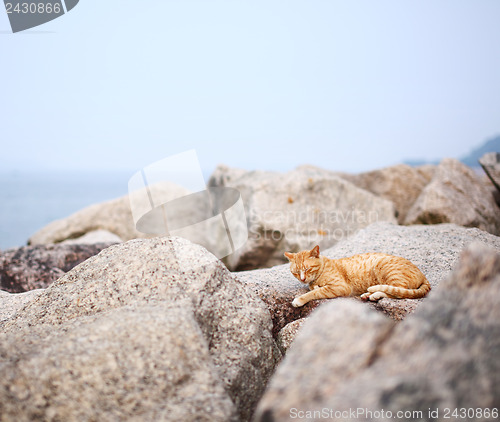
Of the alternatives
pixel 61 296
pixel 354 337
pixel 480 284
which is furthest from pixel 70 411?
pixel 480 284

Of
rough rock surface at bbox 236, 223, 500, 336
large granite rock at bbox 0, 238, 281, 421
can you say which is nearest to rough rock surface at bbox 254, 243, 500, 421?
large granite rock at bbox 0, 238, 281, 421

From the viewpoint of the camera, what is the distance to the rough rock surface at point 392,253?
3.55 metres

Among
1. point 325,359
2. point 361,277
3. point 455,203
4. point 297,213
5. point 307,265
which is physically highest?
point 325,359

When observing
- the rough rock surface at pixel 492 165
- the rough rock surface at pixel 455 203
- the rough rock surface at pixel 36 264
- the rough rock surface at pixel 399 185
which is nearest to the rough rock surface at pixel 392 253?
the rough rock surface at pixel 455 203

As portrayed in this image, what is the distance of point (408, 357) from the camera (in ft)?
4.64

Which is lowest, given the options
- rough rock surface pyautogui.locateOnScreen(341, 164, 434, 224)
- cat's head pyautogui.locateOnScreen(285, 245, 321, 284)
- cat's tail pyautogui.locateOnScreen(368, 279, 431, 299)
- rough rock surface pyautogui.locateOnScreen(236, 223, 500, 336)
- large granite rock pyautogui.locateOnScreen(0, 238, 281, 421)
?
rough rock surface pyautogui.locateOnScreen(341, 164, 434, 224)

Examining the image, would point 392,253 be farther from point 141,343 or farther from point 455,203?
point 141,343

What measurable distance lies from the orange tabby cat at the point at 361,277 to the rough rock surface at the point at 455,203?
12.1 ft

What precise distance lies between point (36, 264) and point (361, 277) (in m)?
5.10

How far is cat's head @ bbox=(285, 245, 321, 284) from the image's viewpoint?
3746mm

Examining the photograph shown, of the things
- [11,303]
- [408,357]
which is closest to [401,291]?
[408,357]

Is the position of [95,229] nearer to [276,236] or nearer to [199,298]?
[276,236]

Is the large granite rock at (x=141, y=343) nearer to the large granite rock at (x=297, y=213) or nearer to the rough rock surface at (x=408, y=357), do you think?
the rough rock surface at (x=408, y=357)

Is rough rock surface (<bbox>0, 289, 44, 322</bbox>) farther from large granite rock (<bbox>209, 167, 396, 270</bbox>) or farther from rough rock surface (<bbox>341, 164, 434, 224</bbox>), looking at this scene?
rough rock surface (<bbox>341, 164, 434, 224</bbox>)
